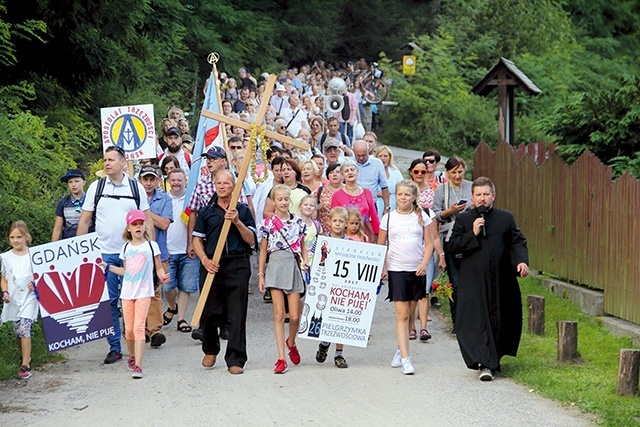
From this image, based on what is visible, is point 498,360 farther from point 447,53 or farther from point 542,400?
point 447,53

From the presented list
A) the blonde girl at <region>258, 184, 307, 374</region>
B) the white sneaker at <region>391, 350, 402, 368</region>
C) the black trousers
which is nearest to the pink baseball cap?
the black trousers

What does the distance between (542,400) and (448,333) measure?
11.5 feet

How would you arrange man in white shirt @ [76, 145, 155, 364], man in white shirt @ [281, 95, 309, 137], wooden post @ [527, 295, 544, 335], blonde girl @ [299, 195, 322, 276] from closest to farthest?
blonde girl @ [299, 195, 322, 276] < man in white shirt @ [76, 145, 155, 364] < wooden post @ [527, 295, 544, 335] < man in white shirt @ [281, 95, 309, 137]

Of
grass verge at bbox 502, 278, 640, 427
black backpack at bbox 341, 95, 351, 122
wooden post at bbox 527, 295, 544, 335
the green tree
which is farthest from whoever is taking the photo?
black backpack at bbox 341, 95, 351, 122

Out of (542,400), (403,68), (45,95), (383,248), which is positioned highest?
(403,68)

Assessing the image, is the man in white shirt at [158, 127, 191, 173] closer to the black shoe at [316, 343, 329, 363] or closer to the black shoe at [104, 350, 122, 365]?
the black shoe at [104, 350, 122, 365]

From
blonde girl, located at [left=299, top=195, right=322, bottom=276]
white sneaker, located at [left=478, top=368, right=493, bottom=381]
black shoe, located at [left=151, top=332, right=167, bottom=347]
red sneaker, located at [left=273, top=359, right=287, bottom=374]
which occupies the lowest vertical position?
white sneaker, located at [left=478, top=368, right=493, bottom=381]

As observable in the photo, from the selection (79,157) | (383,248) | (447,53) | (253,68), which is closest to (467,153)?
(447,53)

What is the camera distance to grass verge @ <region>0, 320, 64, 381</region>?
10.9 metres

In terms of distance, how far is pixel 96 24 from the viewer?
1897 cm

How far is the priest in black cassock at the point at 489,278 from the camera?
1075cm

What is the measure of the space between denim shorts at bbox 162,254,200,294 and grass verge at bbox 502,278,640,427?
364cm

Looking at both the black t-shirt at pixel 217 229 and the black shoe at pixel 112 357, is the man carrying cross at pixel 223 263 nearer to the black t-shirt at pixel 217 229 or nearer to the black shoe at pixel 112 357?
the black t-shirt at pixel 217 229

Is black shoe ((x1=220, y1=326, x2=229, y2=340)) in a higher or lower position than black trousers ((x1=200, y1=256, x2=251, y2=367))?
lower
